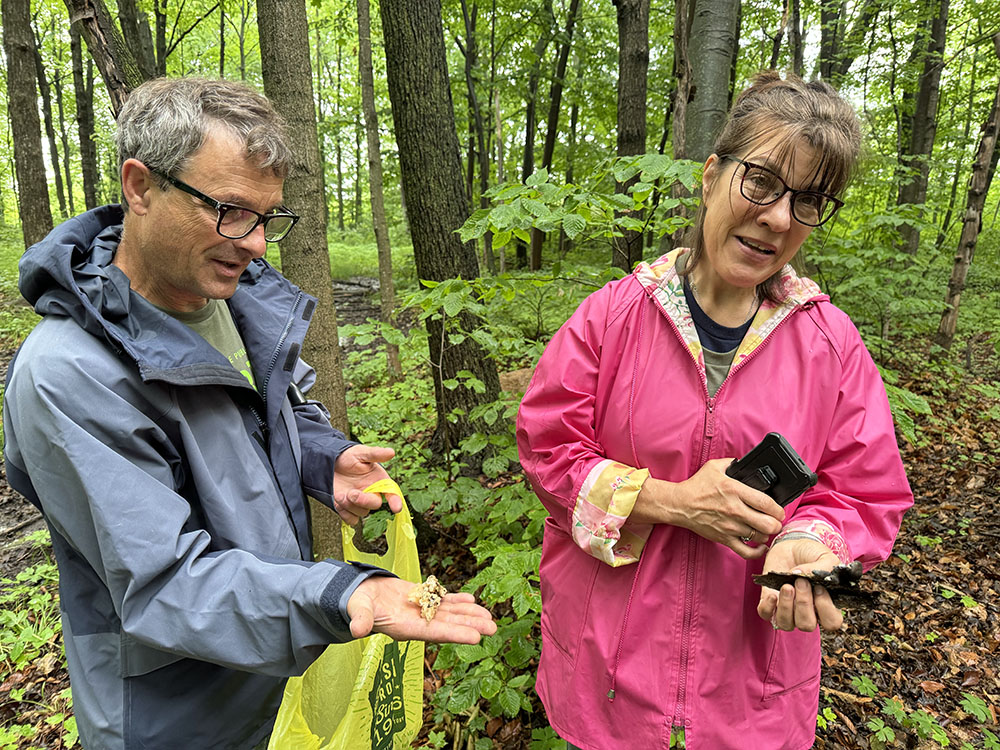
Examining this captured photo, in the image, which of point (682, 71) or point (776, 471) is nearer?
point (776, 471)

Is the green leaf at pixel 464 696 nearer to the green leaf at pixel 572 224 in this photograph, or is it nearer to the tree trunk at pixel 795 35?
the green leaf at pixel 572 224

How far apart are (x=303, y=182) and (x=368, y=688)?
2230mm

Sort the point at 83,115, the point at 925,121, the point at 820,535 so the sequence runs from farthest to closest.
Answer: the point at 83,115
the point at 925,121
the point at 820,535

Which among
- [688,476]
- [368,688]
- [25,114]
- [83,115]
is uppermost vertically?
[83,115]

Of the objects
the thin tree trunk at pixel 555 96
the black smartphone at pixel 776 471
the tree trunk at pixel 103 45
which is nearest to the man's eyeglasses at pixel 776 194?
the black smartphone at pixel 776 471

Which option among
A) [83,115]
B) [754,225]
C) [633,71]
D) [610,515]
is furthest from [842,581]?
[83,115]

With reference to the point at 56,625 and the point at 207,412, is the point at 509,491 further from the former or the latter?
the point at 56,625

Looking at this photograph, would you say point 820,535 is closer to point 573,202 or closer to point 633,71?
point 573,202

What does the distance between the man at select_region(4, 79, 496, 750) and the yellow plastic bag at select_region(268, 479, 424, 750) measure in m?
0.18

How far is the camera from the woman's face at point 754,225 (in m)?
1.32

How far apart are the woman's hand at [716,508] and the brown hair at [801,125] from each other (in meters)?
0.54

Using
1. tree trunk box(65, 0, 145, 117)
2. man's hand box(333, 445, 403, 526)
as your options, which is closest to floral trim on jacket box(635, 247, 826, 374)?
man's hand box(333, 445, 403, 526)

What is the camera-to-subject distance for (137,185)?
1.26 metres

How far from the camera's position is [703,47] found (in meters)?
3.33
